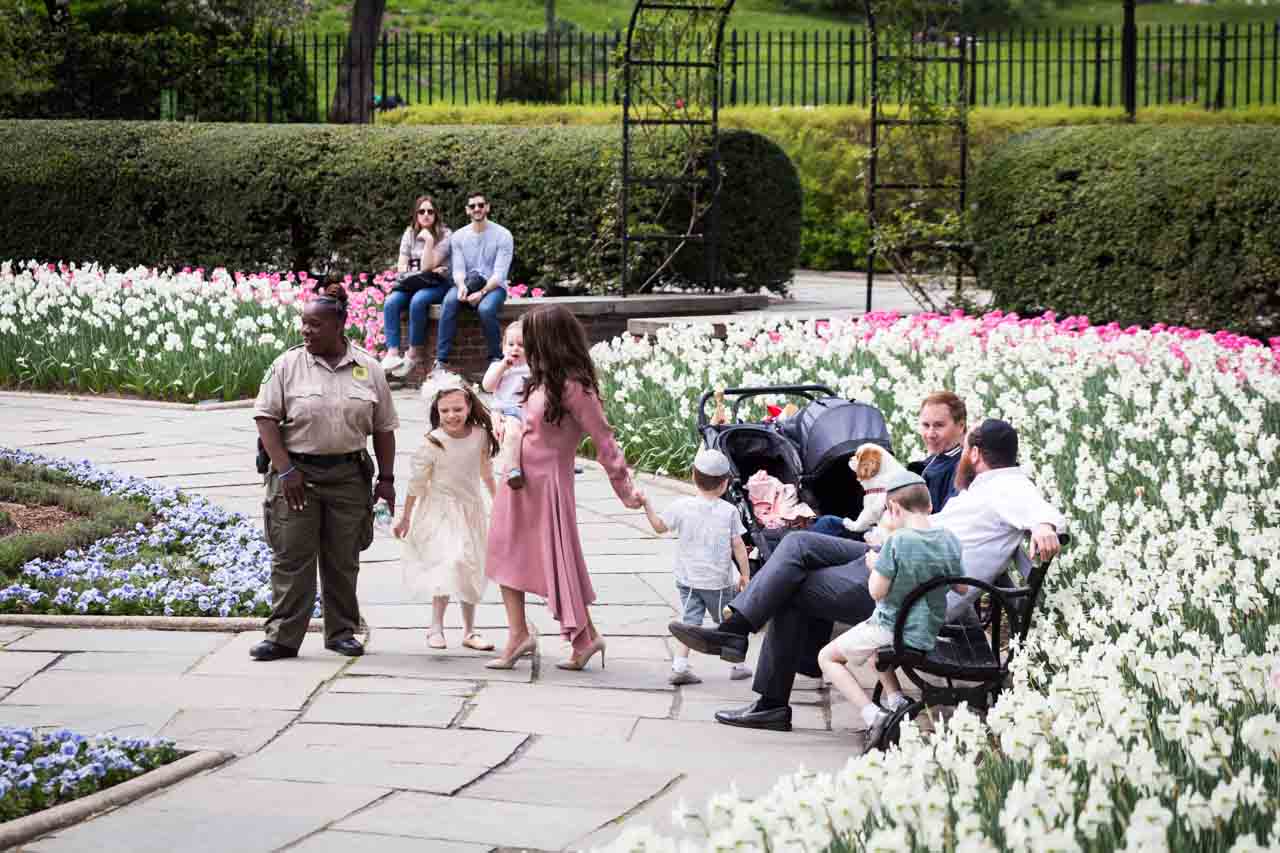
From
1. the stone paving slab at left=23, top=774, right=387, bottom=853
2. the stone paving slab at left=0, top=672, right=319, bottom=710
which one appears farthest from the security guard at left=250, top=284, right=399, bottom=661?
the stone paving slab at left=23, top=774, right=387, bottom=853

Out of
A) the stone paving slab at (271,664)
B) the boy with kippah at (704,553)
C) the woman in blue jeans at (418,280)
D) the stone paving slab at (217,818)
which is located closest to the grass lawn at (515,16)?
the woman in blue jeans at (418,280)

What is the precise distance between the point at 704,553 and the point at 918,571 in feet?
3.70

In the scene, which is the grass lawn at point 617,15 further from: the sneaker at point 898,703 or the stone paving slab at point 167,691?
the sneaker at point 898,703

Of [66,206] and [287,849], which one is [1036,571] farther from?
[66,206]

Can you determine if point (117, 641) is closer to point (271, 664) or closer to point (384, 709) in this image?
point (271, 664)

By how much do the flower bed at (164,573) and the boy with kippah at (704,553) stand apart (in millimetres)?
1862

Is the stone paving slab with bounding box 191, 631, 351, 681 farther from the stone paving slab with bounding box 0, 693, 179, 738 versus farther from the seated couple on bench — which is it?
the seated couple on bench

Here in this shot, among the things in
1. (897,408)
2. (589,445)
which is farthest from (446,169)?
(897,408)

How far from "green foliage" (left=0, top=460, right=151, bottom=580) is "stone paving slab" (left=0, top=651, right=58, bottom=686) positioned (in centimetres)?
104

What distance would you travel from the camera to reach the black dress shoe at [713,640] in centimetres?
571

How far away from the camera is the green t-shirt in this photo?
5.17 meters

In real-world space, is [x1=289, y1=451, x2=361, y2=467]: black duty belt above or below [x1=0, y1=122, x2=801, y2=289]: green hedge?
below

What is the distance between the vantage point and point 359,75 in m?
23.3

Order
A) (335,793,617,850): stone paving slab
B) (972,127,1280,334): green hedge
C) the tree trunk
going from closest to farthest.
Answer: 1. (335,793,617,850): stone paving slab
2. (972,127,1280,334): green hedge
3. the tree trunk
